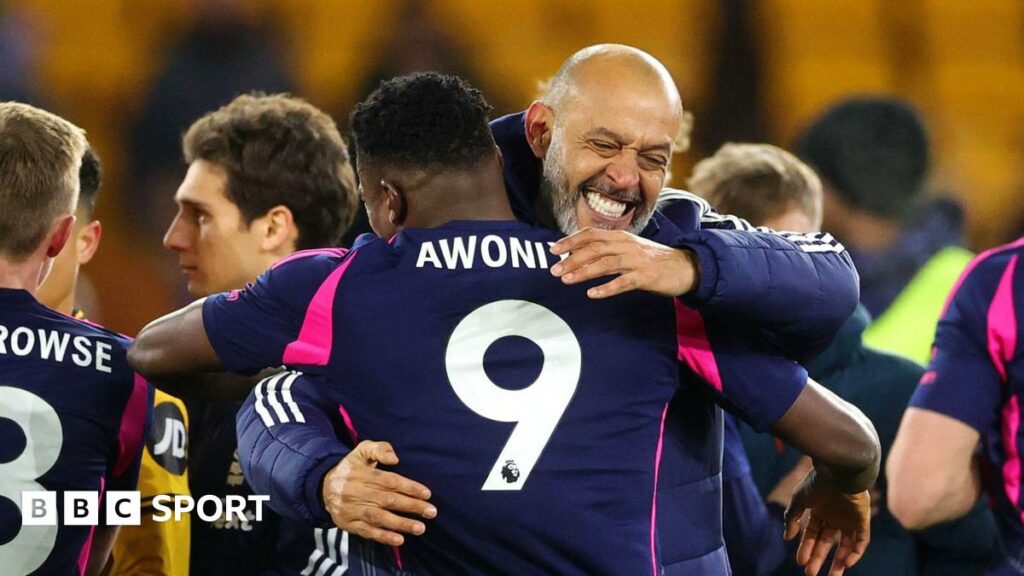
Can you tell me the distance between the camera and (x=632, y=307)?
229 cm

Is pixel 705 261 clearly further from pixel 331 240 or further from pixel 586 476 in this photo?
pixel 331 240

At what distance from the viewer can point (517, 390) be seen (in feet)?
7.31

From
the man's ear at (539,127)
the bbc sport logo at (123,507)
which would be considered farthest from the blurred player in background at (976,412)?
the bbc sport logo at (123,507)

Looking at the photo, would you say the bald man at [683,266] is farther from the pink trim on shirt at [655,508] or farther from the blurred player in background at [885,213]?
the blurred player in background at [885,213]

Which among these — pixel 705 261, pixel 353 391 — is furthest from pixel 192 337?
pixel 705 261

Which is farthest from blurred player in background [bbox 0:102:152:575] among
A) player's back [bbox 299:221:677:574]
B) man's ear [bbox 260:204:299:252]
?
player's back [bbox 299:221:677:574]

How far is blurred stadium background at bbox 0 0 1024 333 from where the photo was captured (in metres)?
6.88

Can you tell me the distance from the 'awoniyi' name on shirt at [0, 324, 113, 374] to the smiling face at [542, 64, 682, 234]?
3.12 ft

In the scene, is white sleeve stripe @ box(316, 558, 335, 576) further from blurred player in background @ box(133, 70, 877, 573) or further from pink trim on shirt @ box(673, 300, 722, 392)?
pink trim on shirt @ box(673, 300, 722, 392)

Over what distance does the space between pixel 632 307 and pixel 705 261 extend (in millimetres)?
→ 199

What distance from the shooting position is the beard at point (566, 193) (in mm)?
2471

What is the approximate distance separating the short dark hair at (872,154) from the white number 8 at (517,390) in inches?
109

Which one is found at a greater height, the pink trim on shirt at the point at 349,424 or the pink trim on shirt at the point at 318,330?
the pink trim on shirt at the point at 318,330

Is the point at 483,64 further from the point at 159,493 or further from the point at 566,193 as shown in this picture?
the point at 566,193
